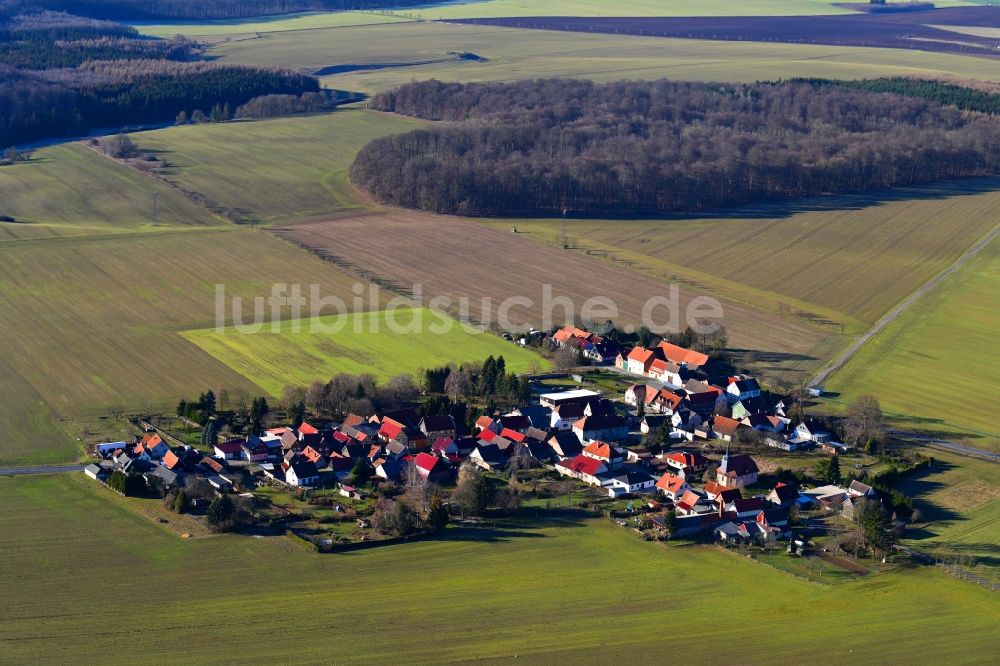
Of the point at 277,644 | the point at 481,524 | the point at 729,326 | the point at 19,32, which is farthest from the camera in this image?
the point at 19,32

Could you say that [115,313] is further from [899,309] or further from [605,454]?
[899,309]

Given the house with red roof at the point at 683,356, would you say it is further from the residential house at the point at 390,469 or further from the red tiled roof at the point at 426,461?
the residential house at the point at 390,469

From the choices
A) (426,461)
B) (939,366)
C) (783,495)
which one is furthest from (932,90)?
(426,461)

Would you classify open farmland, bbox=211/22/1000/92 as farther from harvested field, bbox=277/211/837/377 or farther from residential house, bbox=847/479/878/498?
residential house, bbox=847/479/878/498

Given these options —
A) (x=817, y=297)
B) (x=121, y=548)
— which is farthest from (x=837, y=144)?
(x=121, y=548)

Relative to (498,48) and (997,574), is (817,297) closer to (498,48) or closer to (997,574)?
(997,574)

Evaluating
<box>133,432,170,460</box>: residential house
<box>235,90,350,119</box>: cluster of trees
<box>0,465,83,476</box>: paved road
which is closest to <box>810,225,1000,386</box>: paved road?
<box>133,432,170,460</box>: residential house
